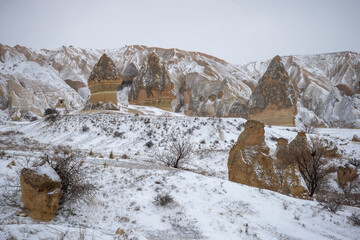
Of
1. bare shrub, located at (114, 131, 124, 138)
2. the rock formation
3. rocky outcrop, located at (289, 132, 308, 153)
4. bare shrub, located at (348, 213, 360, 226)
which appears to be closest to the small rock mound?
the rock formation

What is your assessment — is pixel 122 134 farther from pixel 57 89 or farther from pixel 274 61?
pixel 57 89

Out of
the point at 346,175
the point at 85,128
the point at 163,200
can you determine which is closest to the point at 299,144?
the point at 346,175

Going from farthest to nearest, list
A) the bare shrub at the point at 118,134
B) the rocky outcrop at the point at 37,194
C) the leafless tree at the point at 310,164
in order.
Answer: the bare shrub at the point at 118,134
the leafless tree at the point at 310,164
the rocky outcrop at the point at 37,194

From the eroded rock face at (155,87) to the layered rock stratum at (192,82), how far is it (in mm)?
494

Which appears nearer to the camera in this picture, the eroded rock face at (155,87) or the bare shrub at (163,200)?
the bare shrub at (163,200)

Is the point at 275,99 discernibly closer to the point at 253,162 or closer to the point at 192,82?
the point at 192,82

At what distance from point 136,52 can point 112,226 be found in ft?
272

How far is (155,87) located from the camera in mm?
30141

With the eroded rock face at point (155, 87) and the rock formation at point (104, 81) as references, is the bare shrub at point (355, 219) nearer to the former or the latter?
the rock formation at point (104, 81)

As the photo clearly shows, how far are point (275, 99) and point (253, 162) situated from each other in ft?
88.8

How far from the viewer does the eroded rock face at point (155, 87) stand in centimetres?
3000

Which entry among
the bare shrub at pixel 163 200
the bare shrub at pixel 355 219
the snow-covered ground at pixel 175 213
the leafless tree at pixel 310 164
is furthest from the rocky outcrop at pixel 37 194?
the leafless tree at pixel 310 164

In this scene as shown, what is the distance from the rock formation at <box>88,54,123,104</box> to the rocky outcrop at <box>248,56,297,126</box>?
21.9 meters

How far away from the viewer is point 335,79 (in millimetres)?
75875
